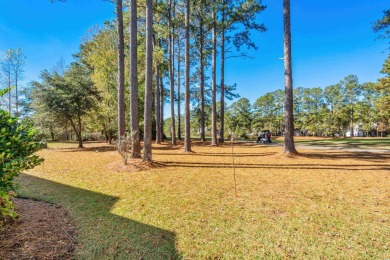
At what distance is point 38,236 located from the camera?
2.64 m

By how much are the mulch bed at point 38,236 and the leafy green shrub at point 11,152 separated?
441 mm

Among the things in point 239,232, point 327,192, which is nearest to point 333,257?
point 239,232

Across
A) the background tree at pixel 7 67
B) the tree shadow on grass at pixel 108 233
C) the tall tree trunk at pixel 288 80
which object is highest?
the background tree at pixel 7 67

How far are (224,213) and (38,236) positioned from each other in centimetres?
280

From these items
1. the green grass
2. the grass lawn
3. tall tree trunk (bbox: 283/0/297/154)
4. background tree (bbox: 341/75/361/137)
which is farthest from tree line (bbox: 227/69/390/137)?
the grass lawn

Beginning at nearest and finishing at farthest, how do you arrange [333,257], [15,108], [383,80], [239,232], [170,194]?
[333,257], [239,232], [170,194], [383,80], [15,108]

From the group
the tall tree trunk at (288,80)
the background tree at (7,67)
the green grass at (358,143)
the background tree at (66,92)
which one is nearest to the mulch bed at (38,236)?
the tall tree trunk at (288,80)

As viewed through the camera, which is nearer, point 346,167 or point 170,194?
point 170,194

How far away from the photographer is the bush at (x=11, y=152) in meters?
1.98

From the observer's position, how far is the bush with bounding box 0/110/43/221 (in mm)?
1983

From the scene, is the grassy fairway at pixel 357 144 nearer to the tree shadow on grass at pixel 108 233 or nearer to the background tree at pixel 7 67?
the tree shadow on grass at pixel 108 233

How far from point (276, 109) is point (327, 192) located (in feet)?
151

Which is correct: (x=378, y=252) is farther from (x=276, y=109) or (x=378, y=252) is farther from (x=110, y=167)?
(x=276, y=109)

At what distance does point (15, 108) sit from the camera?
85.7ft
